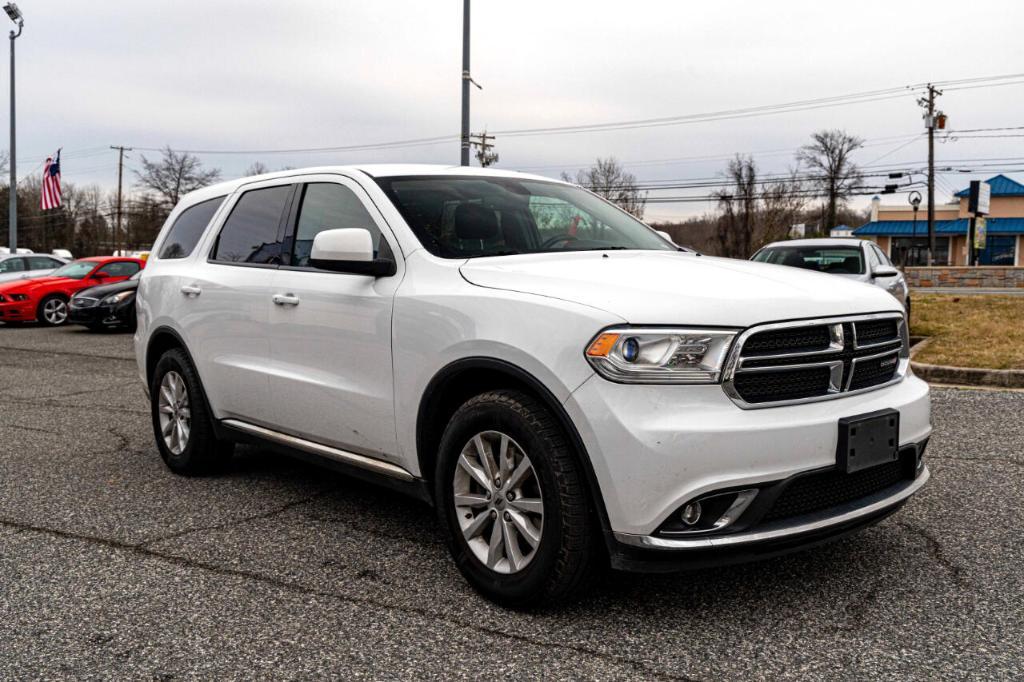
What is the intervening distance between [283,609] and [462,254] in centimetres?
161

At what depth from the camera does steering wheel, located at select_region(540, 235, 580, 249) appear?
4190 mm

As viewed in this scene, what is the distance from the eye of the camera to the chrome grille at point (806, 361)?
300 cm

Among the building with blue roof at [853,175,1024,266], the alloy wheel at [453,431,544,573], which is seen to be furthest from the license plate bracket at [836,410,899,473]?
the building with blue roof at [853,175,1024,266]

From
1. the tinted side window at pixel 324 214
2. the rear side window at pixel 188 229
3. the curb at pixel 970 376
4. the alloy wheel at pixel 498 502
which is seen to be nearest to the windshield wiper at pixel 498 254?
the tinted side window at pixel 324 214

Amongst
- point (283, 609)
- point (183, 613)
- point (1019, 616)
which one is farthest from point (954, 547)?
point (183, 613)

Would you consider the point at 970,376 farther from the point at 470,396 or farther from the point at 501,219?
the point at 470,396

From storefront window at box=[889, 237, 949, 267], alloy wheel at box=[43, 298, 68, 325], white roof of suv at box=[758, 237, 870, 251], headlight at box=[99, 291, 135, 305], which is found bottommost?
alloy wheel at box=[43, 298, 68, 325]

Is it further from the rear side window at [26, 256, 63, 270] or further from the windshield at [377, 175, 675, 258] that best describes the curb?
the rear side window at [26, 256, 63, 270]

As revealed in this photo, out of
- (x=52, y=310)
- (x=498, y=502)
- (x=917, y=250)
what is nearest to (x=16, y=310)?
(x=52, y=310)

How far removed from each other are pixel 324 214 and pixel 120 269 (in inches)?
663

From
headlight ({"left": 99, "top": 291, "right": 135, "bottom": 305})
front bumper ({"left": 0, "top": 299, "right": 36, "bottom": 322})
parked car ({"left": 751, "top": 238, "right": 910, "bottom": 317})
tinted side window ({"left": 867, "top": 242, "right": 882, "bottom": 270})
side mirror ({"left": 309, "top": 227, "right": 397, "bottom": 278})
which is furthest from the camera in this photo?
front bumper ({"left": 0, "top": 299, "right": 36, "bottom": 322})

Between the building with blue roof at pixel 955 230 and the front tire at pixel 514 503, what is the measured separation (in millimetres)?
63426

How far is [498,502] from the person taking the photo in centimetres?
334

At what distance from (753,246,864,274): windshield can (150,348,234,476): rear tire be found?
25.9 feet
